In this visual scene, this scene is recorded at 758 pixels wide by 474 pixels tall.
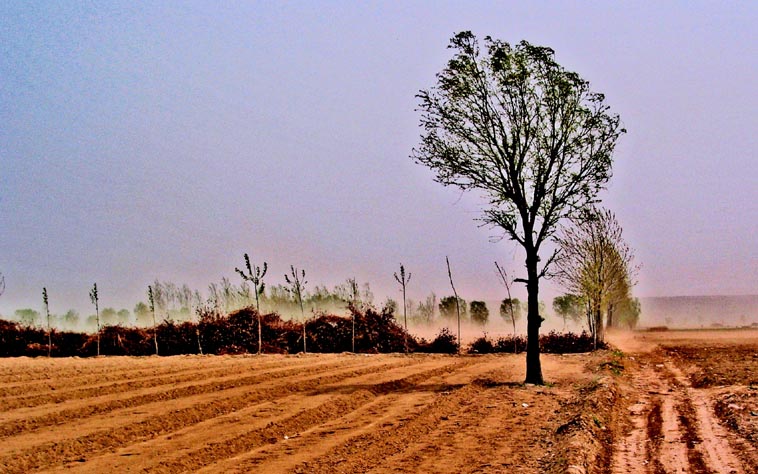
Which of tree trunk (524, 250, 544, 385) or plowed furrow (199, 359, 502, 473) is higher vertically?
tree trunk (524, 250, 544, 385)

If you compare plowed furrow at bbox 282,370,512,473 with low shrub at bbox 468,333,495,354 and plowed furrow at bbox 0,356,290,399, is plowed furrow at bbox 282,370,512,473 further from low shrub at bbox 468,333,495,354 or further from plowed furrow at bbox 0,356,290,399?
low shrub at bbox 468,333,495,354

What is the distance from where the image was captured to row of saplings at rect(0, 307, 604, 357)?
120 ft

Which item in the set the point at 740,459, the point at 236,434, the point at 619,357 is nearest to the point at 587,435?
the point at 740,459

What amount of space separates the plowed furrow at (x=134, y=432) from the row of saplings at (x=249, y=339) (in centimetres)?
1899

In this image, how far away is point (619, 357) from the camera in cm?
3247

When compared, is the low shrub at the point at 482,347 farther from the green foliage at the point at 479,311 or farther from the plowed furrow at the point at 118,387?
the green foliage at the point at 479,311

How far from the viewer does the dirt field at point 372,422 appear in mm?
10227

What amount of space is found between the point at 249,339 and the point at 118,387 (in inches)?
748

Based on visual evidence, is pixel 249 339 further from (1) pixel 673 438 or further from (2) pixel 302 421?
(1) pixel 673 438

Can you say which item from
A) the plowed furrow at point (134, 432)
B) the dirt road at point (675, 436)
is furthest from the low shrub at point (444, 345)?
the plowed furrow at point (134, 432)

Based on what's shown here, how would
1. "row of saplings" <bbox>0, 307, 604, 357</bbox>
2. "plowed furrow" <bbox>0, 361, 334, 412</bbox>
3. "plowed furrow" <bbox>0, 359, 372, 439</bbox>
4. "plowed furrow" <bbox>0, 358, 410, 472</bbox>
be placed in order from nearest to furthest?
"plowed furrow" <bbox>0, 358, 410, 472</bbox> < "plowed furrow" <bbox>0, 359, 372, 439</bbox> < "plowed furrow" <bbox>0, 361, 334, 412</bbox> < "row of saplings" <bbox>0, 307, 604, 357</bbox>

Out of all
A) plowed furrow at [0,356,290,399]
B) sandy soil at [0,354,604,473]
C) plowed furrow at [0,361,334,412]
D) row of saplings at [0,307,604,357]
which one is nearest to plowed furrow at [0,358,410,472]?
sandy soil at [0,354,604,473]

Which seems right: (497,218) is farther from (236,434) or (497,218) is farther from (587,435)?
(236,434)

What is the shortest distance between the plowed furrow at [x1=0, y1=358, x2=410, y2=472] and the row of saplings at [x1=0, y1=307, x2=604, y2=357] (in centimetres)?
1899
